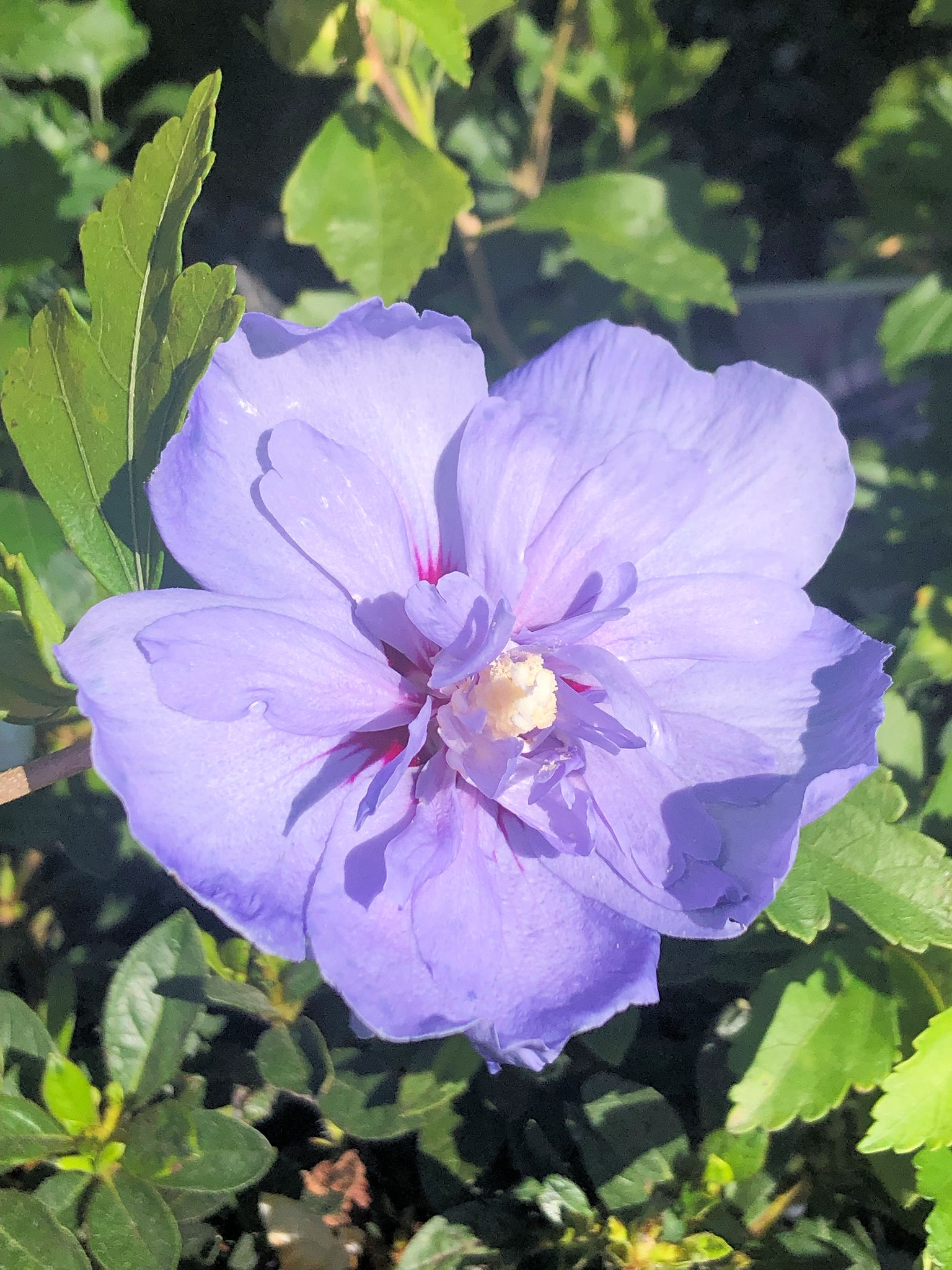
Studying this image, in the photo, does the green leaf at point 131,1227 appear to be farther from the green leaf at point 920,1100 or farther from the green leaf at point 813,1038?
the green leaf at point 920,1100

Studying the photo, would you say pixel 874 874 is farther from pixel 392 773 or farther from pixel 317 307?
pixel 317 307

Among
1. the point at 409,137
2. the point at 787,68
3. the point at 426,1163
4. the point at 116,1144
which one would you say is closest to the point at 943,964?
the point at 426,1163

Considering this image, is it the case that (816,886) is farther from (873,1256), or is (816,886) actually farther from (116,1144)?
(116,1144)

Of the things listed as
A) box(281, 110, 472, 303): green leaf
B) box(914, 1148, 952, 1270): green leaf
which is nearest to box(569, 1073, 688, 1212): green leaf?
box(914, 1148, 952, 1270): green leaf

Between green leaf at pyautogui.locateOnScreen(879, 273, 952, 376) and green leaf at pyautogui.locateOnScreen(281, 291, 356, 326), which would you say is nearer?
green leaf at pyautogui.locateOnScreen(281, 291, 356, 326)

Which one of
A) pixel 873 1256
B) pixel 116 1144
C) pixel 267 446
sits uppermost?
pixel 267 446

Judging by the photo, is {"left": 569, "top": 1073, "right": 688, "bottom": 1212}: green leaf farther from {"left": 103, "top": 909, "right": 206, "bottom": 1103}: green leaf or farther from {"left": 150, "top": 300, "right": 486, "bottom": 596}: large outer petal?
{"left": 150, "top": 300, "right": 486, "bottom": 596}: large outer petal
